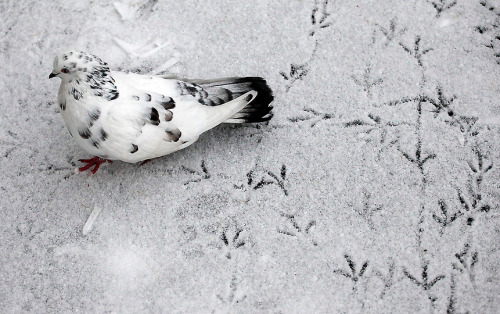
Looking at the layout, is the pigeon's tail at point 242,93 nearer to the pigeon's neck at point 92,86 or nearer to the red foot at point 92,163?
the pigeon's neck at point 92,86

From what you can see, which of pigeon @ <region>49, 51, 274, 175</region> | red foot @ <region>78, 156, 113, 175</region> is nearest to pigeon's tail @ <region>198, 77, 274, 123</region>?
pigeon @ <region>49, 51, 274, 175</region>

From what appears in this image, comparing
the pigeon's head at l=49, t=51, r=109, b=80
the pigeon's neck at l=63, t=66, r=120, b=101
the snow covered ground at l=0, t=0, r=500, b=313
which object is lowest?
the snow covered ground at l=0, t=0, r=500, b=313

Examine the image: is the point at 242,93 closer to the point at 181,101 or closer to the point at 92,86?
the point at 181,101

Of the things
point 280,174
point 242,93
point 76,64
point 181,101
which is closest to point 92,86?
point 76,64

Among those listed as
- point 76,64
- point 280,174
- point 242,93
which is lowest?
point 280,174

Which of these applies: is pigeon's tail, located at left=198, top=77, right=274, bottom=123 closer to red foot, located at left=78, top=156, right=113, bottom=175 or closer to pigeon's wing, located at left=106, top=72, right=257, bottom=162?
pigeon's wing, located at left=106, top=72, right=257, bottom=162
